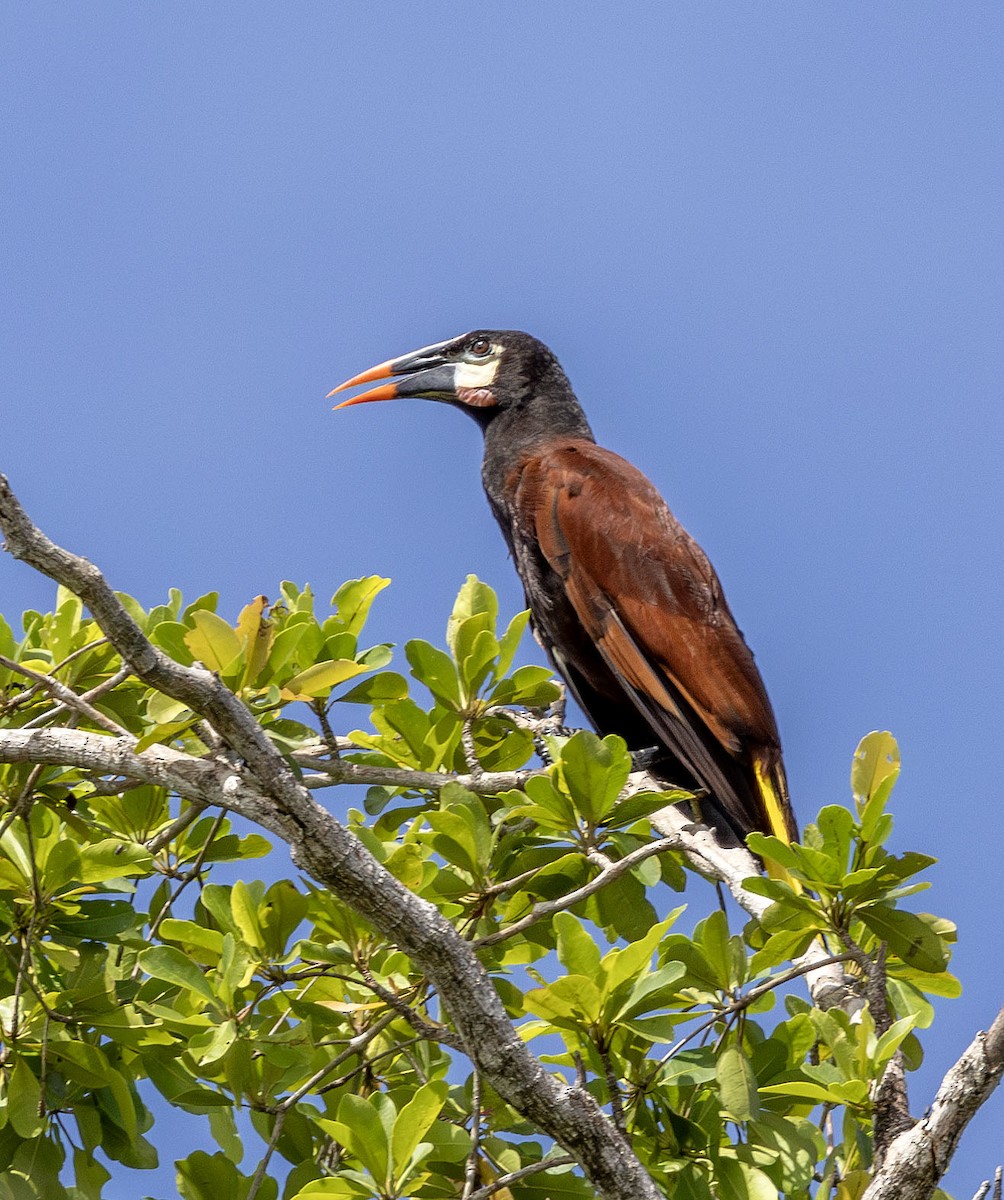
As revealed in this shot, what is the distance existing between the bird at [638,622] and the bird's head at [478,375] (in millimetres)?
197

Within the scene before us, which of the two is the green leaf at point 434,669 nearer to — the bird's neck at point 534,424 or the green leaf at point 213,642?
the green leaf at point 213,642

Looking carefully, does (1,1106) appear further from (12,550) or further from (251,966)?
(12,550)

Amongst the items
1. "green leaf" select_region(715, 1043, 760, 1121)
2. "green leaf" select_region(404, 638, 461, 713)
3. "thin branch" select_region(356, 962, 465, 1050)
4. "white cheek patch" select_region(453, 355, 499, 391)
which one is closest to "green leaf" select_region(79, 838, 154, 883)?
"thin branch" select_region(356, 962, 465, 1050)

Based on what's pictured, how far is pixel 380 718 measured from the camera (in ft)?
8.32

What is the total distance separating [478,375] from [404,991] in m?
2.76

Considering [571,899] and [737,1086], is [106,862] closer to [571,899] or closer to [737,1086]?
[571,899]

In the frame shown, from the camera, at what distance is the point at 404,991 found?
202 centimetres

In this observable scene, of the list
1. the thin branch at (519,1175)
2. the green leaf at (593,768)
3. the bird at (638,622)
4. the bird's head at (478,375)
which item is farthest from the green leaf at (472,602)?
the bird's head at (478,375)

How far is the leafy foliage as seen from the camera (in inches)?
70.9

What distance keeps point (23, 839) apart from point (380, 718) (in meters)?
0.67

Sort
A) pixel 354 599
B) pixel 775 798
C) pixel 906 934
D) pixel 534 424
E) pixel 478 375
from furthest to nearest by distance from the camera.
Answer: pixel 478 375
pixel 534 424
pixel 775 798
pixel 354 599
pixel 906 934

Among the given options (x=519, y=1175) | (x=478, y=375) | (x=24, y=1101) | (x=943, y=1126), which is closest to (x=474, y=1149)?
(x=519, y=1175)

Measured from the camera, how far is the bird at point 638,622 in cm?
306

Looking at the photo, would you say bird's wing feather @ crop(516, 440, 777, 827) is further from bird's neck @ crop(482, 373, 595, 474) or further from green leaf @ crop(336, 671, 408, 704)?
green leaf @ crop(336, 671, 408, 704)
